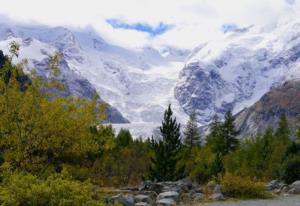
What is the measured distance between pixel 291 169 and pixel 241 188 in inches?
379

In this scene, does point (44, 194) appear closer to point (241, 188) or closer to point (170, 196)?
point (170, 196)

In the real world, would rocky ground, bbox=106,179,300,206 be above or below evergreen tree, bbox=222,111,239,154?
below

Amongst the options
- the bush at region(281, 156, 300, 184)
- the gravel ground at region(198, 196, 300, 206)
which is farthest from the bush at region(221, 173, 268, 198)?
the bush at region(281, 156, 300, 184)

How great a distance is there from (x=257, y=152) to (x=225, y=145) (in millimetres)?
16622

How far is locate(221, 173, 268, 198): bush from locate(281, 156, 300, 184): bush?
330 inches

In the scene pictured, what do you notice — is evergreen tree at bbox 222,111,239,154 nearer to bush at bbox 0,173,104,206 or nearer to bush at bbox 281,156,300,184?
bush at bbox 281,156,300,184

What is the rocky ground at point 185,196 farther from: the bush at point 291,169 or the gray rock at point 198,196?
the bush at point 291,169

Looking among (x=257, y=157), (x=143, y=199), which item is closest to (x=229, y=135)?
(x=257, y=157)

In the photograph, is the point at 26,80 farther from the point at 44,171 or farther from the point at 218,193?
the point at 218,193

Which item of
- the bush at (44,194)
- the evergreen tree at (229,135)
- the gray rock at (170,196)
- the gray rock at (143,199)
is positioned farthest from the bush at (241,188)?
the evergreen tree at (229,135)

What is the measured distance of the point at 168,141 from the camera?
50.6 metres

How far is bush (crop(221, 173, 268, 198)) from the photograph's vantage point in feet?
107

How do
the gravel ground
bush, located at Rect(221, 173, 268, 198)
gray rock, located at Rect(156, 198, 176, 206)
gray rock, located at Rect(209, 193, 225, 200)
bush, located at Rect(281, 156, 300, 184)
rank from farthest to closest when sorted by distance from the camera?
bush, located at Rect(281, 156, 300, 184)
bush, located at Rect(221, 173, 268, 198)
gray rock, located at Rect(209, 193, 225, 200)
the gravel ground
gray rock, located at Rect(156, 198, 176, 206)

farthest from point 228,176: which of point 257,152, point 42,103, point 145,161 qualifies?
point 257,152
